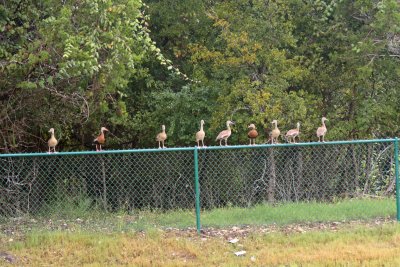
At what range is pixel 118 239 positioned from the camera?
964cm

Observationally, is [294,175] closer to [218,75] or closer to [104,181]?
[218,75]

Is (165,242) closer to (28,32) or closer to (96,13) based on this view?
(96,13)

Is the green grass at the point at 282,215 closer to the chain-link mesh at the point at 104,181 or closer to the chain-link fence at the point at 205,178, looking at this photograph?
the chain-link fence at the point at 205,178

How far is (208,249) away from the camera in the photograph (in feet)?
31.0

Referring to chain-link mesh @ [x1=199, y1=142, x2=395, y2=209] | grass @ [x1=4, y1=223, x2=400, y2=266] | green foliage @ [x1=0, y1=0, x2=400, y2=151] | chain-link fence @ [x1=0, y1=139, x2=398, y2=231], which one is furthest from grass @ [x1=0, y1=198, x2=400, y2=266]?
green foliage @ [x1=0, y1=0, x2=400, y2=151]

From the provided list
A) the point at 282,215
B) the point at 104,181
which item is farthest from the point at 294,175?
the point at 104,181

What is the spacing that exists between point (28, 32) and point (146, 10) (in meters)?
5.77

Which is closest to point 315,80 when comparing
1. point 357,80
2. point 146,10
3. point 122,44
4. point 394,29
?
point 357,80

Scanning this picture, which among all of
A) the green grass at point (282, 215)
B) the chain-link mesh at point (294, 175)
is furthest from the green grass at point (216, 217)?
the chain-link mesh at point (294, 175)

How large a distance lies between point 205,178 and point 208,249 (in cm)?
603

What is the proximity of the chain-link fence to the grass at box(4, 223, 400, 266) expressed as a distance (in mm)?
2570

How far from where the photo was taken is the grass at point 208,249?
8.75 meters

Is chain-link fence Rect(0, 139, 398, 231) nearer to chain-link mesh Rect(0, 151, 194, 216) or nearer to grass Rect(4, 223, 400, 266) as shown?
chain-link mesh Rect(0, 151, 194, 216)

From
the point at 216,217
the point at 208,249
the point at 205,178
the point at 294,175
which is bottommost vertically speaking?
the point at 208,249
